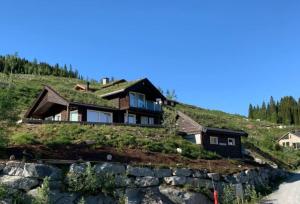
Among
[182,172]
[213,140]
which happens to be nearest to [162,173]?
[182,172]

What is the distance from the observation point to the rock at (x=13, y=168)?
21891mm

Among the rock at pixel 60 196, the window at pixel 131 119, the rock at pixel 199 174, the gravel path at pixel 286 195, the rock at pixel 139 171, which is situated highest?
the window at pixel 131 119

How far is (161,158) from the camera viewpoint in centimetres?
3017

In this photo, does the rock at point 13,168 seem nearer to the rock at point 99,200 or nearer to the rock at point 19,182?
the rock at point 19,182

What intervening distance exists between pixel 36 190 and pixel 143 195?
20.3 ft

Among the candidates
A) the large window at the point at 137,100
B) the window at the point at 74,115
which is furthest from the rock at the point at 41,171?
the large window at the point at 137,100

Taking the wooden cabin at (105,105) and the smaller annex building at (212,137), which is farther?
the wooden cabin at (105,105)

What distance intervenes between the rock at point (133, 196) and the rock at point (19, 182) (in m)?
5.01

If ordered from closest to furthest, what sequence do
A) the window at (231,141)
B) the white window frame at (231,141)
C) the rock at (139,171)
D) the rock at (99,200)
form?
the rock at (99,200), the rock at (139,171), the white window frame at (231,141), the window at (231,141)

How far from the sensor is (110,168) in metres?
24.6

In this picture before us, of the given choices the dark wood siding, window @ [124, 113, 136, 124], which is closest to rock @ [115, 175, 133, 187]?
the dark wood siding

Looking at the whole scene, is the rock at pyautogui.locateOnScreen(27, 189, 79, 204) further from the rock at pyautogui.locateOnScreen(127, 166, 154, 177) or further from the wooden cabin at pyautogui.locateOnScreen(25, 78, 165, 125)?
the wooden cabin at pyautogui.locateOnScreen(25, 78, 165, 125)

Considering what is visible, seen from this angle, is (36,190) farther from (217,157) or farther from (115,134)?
(217,157)

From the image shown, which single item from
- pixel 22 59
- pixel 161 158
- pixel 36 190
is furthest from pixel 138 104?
pixel 22 59
